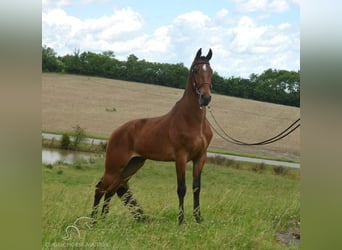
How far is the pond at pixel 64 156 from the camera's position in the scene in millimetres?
4918

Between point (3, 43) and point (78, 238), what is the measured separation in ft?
7.12

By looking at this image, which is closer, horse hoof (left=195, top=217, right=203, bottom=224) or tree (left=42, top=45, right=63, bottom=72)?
tree (left=42, top=45, right=63, bottom=72)

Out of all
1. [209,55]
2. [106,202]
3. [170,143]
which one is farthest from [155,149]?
[209,55]

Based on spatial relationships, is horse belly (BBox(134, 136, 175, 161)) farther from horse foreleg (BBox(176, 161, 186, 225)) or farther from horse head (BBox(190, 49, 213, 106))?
horse head (BBox(190, 49, 213, 106))

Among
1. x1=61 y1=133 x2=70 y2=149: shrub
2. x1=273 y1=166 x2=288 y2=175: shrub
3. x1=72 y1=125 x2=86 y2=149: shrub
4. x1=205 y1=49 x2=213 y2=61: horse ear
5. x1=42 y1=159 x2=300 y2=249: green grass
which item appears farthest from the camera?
x1=273 y1=166 x2=288 y2=175: shrub

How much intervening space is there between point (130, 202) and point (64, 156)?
51.9 inches

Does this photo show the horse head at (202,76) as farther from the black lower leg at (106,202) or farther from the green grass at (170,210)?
the black lower leg at (106,202)

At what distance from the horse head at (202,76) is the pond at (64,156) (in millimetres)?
1943

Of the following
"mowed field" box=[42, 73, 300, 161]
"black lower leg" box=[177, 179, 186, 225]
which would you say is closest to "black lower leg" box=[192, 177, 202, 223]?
"black lower leg" box=[177, 179, 186, 225]

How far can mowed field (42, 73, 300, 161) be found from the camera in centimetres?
524

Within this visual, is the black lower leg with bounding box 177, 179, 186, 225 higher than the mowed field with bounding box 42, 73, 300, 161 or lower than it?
lower

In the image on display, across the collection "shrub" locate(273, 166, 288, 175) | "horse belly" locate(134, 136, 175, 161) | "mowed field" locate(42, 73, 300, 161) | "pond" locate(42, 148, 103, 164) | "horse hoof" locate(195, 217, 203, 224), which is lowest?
"horse hoof" locate(195, 217, 203, 224)

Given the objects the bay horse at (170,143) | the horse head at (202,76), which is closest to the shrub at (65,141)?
the bay horse at (170,143)

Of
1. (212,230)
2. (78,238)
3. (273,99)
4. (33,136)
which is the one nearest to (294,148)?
(273,99)
